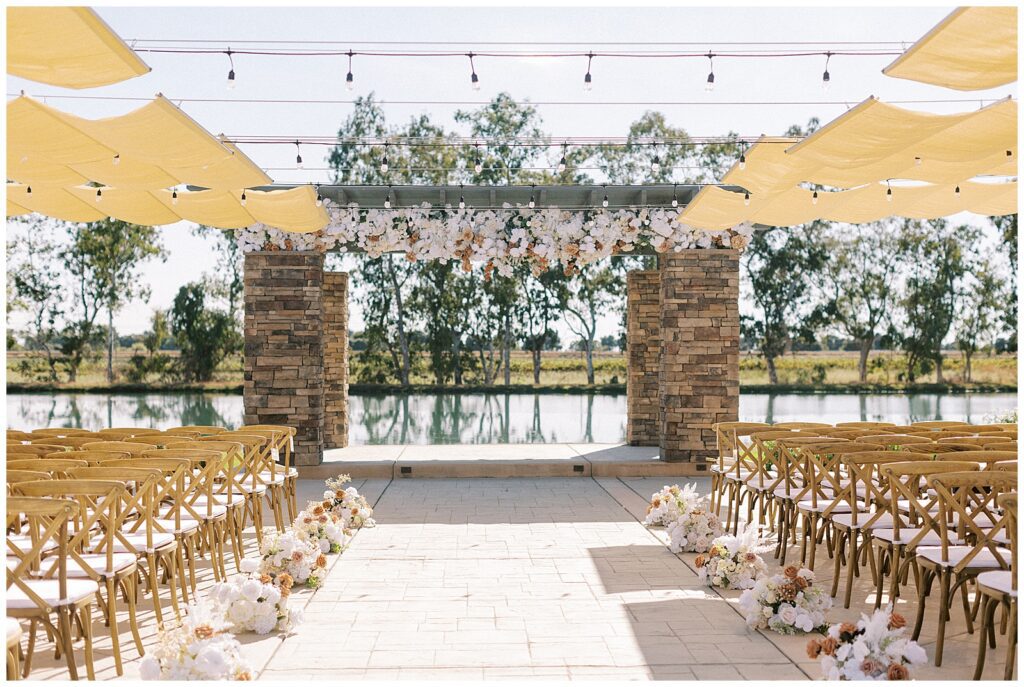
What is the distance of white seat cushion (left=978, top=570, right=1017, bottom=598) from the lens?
369 cm

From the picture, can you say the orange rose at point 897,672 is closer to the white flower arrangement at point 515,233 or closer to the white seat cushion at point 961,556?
the white seat cushion at point 961,556

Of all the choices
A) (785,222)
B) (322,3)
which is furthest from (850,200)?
(322,3)

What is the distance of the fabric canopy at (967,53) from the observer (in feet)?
12.2

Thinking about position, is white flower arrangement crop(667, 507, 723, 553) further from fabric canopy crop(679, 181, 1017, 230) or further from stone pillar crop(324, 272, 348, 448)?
stone pillar crop(324, 272, 348, 448)

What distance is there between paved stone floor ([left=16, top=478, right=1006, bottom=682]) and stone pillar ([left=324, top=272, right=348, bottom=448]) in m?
4.88

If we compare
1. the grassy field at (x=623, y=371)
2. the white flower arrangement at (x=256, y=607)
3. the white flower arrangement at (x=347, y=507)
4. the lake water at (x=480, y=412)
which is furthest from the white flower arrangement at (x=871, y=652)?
the grassy field at (x=623, y=371)

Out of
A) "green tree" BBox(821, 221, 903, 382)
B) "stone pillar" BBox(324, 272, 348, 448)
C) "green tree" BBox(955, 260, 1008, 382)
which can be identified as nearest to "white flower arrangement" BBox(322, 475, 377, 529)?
"stone pillar" BBox(324, 272, 348, 448)

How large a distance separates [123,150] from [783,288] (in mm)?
27509

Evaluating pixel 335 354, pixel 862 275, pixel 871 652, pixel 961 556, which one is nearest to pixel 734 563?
pixel 961 556

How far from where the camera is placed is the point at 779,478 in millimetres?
6418

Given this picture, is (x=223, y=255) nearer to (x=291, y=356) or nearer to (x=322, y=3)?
(x=291, y=356)

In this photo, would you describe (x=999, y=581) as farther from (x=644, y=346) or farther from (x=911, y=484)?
(x=644, y=346)

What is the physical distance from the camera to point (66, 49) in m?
3.75

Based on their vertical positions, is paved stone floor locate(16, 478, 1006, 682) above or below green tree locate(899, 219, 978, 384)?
below
